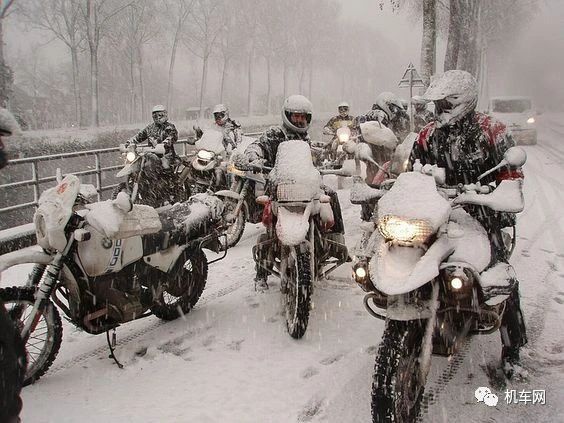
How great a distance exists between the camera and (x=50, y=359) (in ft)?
12.9

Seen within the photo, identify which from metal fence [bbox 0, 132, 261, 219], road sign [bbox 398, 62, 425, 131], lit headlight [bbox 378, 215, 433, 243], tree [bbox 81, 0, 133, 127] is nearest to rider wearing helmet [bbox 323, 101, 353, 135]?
road sign [bbox 398, 62, 425, 131]

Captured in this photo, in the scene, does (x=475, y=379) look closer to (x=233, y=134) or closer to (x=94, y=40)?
(x=233, y=134)

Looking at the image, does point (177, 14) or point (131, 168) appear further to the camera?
point (177, 14)

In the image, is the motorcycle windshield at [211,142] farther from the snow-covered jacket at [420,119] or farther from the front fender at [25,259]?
the snow-covered jacket at [420,119]

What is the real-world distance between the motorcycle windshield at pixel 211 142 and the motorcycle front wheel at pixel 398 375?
593cm

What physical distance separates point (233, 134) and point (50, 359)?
607cm

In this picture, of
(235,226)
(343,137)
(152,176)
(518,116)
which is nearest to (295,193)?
(235,226)

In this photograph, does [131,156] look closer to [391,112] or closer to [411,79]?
[391,112]

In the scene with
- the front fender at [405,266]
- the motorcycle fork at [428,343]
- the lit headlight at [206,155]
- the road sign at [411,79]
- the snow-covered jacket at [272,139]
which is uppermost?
the road sign at [411,79]

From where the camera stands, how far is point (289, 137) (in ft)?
18.6

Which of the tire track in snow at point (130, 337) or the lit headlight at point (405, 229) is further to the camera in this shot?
the tire track in snow at point (130, 337)

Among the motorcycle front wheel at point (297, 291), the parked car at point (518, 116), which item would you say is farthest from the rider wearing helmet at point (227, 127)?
the parked car at point (518, 116)

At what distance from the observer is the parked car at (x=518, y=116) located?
2106 cm

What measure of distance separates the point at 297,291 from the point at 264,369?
0.71 metres
